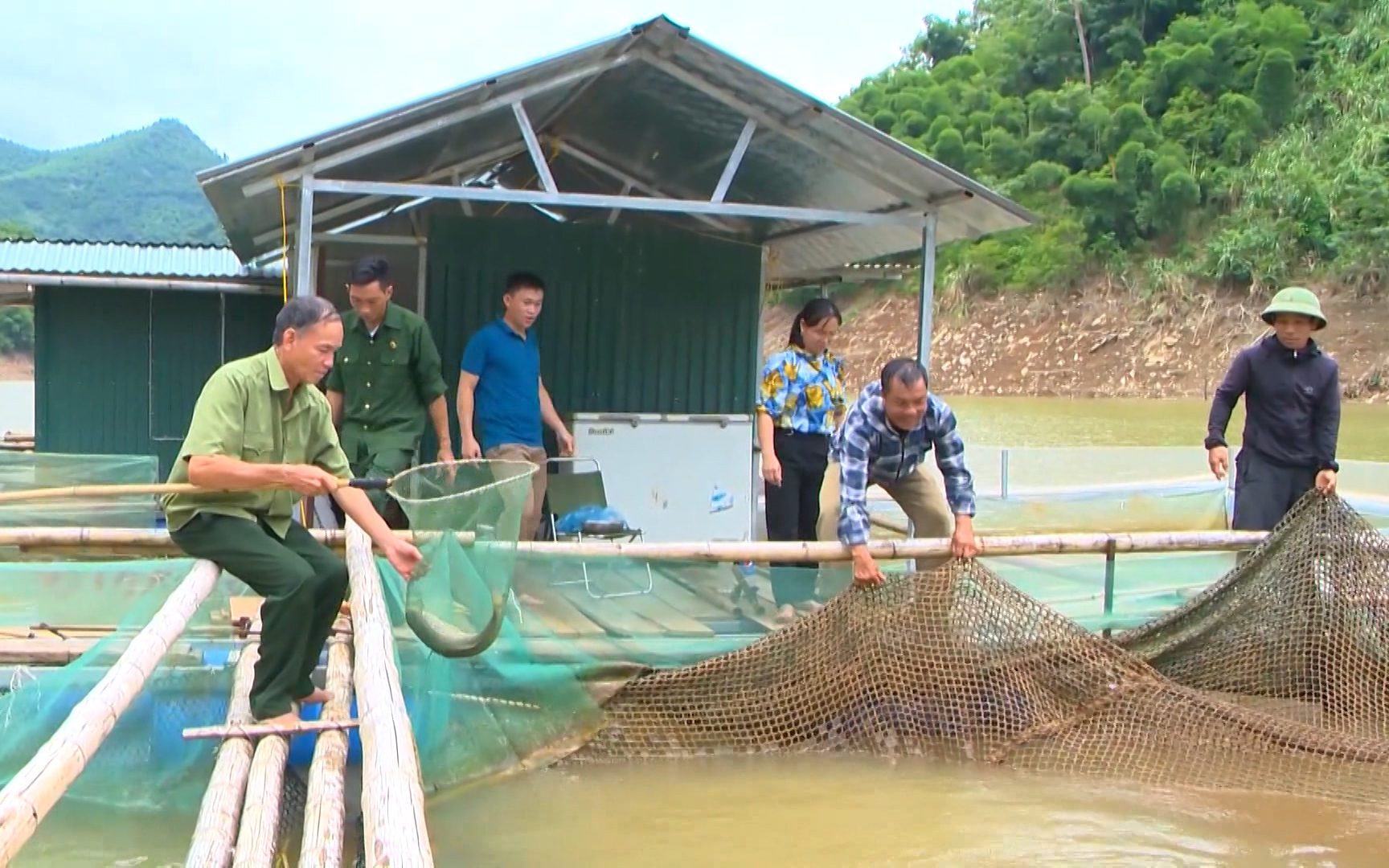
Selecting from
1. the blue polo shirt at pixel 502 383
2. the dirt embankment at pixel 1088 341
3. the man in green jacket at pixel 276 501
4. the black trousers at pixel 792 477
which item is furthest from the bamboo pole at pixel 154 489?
the dirt embankment at pixel 1088 341

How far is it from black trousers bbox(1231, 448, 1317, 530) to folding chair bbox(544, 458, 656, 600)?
9.99 feet

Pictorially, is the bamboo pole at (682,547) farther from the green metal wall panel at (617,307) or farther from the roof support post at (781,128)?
the green metal wall panel at (617,307)

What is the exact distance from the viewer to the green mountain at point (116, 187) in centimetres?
9931

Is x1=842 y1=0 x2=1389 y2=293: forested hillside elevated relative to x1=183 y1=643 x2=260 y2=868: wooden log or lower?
elevated

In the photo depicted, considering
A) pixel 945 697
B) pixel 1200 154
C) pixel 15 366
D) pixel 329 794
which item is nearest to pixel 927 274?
pixel 945 697

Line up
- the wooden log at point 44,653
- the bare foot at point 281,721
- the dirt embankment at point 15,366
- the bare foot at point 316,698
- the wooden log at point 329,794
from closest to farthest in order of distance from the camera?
the wooden log at point 329,794
the bare foot at point 281,721
the bare foot at point 316,698
the wooden log at point 44,653
the dirt embankment at point 15,366

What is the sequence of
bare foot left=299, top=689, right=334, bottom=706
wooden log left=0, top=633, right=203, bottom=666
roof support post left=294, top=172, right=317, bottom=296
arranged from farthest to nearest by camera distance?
roof support post left=294, top=172, right=317, bottom=296 < wooden log left=0, top=633, right=203, bottom=666 < bare foot left=299, top=689, right=334, bottom=706

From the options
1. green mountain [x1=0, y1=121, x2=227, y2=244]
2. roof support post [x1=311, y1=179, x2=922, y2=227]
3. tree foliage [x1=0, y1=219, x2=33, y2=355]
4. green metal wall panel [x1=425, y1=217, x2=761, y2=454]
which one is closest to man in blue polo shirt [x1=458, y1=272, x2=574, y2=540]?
roof support post [x1=311, y1=179, x2=922, y2=227]

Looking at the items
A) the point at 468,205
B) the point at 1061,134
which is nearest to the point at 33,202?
the point at 1061,134

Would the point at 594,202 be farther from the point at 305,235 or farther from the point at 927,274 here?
the point at 927,274

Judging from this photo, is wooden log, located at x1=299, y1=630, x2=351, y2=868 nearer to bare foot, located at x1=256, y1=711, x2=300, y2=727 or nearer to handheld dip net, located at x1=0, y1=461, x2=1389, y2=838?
bare foot, located at x1=256, y1=711, x2=300, y2=727

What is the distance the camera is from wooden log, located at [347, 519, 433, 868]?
2.15 meters

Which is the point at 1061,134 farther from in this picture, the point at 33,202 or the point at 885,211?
the point at 33,202

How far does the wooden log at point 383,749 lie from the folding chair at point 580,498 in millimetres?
2427
